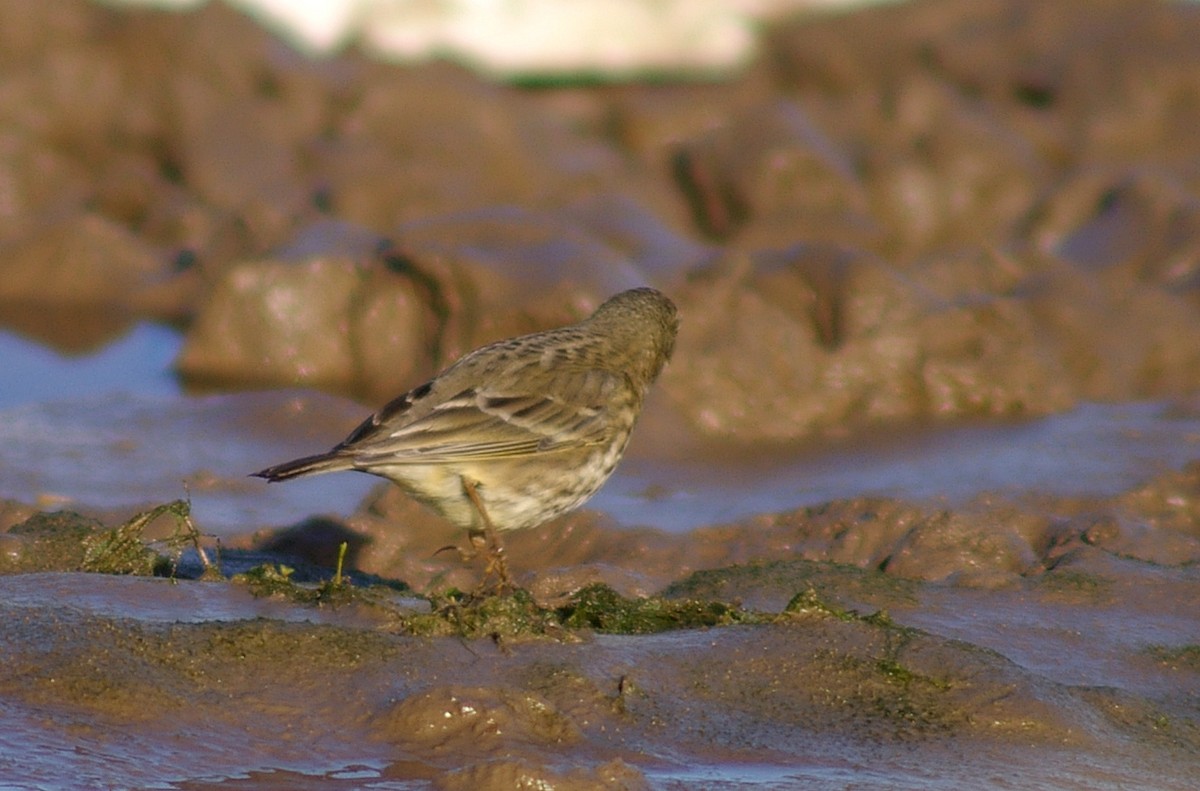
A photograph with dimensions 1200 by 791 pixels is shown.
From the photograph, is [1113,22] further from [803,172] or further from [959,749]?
[959,749]

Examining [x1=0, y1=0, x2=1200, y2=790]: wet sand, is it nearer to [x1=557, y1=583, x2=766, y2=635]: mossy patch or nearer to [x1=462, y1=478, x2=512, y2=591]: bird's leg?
[x1=557, y1=583, x2=766, y2=635]: mossy patch

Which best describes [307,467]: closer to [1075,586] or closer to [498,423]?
[498,423]

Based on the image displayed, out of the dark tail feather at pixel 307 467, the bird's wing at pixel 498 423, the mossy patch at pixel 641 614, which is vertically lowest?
the mossy patch at pixel 641 614

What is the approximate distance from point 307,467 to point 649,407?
3.89 m

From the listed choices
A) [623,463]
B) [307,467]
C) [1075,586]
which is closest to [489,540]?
[307,467]

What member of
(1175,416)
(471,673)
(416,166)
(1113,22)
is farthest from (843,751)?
(1113,22)

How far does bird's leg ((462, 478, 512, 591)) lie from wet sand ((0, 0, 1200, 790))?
21cm

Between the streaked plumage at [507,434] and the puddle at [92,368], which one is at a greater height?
the puddle at [92,368]

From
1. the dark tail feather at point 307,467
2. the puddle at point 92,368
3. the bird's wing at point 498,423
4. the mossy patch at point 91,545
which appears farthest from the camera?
the puddle at point 92,368

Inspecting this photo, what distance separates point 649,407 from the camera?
29.9 feet

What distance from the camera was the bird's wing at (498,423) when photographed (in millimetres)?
5746

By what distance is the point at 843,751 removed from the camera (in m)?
4.17

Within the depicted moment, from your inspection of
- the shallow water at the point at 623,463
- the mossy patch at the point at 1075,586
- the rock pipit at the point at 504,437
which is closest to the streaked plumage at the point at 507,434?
the rock pipit at the point at 504,437

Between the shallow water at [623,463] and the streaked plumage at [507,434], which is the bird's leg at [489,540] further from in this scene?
the shallow water at [623,463]
